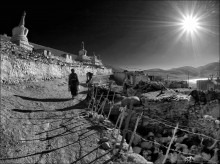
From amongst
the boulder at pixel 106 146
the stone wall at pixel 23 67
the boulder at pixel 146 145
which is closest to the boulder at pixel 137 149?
the boulder at pixel 146 145

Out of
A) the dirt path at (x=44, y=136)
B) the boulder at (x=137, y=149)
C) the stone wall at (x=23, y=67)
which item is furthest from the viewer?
the stone wall at (x=23, y=67)

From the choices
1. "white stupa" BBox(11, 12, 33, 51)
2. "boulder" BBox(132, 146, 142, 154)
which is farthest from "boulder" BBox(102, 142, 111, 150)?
"white stupa" BBox(11, 12, 33, 51)

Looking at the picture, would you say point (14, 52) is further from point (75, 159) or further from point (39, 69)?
point (75, 159)

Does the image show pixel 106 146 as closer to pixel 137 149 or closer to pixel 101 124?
pixel 101 124

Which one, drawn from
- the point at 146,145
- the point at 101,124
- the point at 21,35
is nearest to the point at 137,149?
the point at 146,145

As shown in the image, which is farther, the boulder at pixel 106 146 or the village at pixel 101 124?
the boulder at pixel 106 146

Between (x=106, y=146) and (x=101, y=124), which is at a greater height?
(x=101, y=124)

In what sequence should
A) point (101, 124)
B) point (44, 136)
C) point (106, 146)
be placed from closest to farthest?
1. point (106, 146)
2. point (44, 136)
3. point (101, 124)

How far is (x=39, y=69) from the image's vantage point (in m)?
14.4

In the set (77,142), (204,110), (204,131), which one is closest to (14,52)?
(77,142)

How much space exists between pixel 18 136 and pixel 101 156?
8.77ft

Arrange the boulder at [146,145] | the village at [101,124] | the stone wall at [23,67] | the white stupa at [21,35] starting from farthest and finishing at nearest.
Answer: the white stupa at [21,35], the stone wall at [23,67], the boulder at [146,145], the village at [101,124]

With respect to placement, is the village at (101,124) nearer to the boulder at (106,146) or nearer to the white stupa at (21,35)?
the boulder at (106,146)

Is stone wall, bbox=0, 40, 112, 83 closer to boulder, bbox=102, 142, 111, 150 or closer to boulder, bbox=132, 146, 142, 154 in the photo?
boulder, bbox=102, 142, 111, 150
